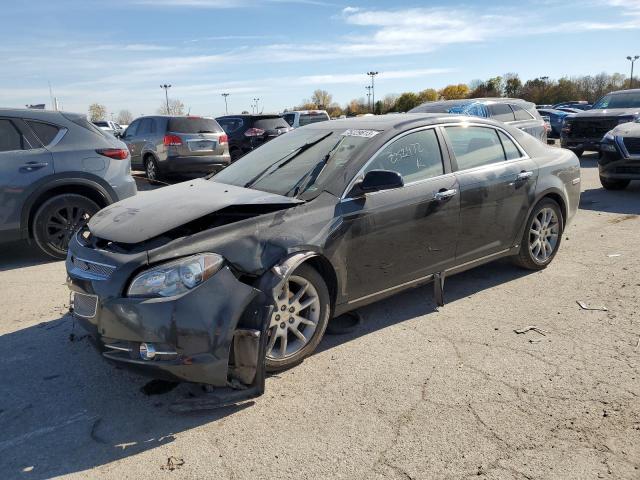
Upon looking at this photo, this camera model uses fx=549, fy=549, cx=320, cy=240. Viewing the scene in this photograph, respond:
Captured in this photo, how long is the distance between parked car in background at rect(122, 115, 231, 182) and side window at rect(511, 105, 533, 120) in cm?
701

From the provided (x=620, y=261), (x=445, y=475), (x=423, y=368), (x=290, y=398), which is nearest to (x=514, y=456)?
(x=445, y=475)

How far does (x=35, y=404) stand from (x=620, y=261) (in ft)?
18.5

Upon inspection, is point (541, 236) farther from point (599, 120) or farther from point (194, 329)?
point (599, 120)

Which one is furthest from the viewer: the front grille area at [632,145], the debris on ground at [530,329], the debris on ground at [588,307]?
the front grille area at [632,145]

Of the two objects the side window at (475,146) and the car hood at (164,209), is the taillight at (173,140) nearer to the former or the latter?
the car hood at (164,209)

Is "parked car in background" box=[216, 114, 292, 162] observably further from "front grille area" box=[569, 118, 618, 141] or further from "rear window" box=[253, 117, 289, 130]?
"front grille area" box=[569, 118, 618, 141]

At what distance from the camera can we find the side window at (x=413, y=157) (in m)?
4.27

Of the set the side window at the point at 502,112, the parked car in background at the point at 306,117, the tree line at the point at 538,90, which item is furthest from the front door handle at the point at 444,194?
the tree line at the point at 538,90

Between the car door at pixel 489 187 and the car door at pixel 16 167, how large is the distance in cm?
459

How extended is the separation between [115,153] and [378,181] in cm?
423

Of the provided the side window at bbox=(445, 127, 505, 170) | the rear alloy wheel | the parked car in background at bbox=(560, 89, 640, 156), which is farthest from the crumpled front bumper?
the parked car in background at bbox=(560, 89, 640, 156)

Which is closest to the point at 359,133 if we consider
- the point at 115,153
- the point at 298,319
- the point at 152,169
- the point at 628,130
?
the point at 298,319

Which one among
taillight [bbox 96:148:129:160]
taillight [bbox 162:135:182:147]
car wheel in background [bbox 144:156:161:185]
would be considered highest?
taillight [bbox 96:148:129:160]

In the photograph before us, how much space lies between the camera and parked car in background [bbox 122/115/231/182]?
12906 mm
